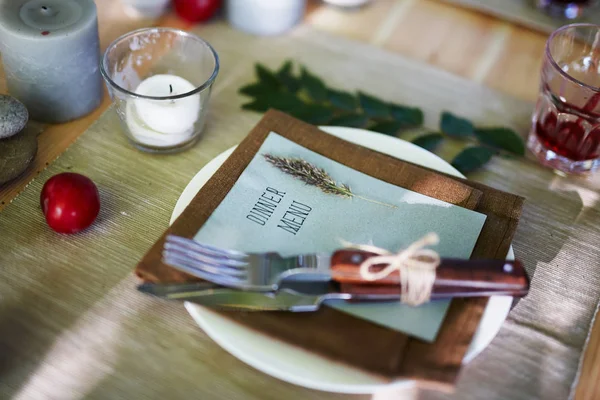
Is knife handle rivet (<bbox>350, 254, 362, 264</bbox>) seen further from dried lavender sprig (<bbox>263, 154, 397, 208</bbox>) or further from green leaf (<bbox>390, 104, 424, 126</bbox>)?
green leaf (<bbox>390, 104, 424, 126</bbox>)

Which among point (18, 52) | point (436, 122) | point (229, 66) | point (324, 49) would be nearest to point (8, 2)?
point (18, 52)

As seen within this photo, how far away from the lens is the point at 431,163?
31.4 inches

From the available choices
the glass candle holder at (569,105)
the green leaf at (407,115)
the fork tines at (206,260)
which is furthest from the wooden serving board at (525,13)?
the fork tines at (206,260)

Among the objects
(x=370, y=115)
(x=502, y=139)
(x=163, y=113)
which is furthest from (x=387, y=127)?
(x=163, y=113)

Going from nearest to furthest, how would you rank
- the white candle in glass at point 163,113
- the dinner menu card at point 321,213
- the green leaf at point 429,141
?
the dinner menu card at point 321,213, the white candle in glass at point 163,113, the green leaf at point 429,141

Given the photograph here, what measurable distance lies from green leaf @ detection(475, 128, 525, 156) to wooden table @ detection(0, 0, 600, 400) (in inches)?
5.0

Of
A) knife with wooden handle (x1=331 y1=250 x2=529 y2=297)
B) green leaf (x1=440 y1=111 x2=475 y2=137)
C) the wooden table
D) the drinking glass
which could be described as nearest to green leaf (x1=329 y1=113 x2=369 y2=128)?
green leaf (x1=440 y1=111 x2=475 y2=137)

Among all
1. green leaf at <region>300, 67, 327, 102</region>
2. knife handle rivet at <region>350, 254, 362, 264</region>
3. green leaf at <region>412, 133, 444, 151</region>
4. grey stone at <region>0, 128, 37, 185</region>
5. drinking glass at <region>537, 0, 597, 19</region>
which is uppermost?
knife handle rivet at <region>350, 254, 362, 264</region>

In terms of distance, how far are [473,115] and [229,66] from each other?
0.38 m

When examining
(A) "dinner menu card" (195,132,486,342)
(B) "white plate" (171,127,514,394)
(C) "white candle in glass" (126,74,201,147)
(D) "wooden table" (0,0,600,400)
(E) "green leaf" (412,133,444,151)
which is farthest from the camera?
(D) "wooden table" (0,0,600,400)

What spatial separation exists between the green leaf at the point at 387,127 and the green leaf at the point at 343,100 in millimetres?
52

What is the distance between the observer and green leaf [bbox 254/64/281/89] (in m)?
0.96

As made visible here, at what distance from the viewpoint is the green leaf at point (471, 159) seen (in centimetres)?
86

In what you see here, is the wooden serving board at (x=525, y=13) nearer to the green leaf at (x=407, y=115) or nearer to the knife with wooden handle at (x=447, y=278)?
the green leaf at (x=407, y=115)
